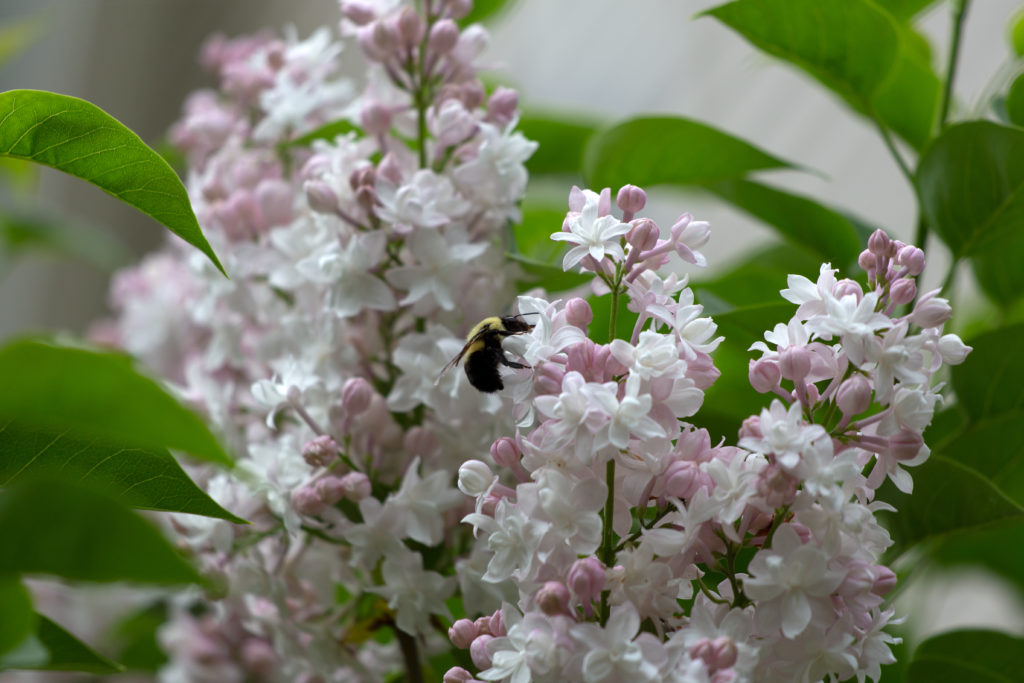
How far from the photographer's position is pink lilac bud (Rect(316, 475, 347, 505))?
500 mm

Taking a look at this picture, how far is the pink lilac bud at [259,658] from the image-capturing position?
746mm

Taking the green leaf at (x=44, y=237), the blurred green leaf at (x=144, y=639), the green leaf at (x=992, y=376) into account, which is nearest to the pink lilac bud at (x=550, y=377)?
the green leaf at (x=992, y=376)

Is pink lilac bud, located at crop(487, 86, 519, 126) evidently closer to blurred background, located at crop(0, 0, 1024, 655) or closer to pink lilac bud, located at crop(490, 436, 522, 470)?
blurred background, located at crop(0, 0, 1024, 655)

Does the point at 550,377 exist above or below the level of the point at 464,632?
above

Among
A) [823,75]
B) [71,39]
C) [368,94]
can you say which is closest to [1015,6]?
[823,75]

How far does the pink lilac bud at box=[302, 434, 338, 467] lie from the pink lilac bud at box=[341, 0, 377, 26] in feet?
0.82

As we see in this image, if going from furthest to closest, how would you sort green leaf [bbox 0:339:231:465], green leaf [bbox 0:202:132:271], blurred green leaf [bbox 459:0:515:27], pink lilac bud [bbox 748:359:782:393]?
1. green leaf [bbox 0:202:132:271]
2. blurred green leaf [bbox 459:0:515:27]
3. pink lilac bud [bbox 748:359:782:393]
4. green leaf [bbox 0:339:231:465]

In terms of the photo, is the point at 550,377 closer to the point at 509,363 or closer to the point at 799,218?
the point at 509,363

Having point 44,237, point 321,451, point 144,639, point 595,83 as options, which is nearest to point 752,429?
point 321,451

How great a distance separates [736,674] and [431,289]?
0.26 metres

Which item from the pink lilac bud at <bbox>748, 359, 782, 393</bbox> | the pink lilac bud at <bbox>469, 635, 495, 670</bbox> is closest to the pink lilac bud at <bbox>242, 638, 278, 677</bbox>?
the pink lilac bud at <bbox>469, 635, 495, 670</bbox>

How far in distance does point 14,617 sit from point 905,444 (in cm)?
32

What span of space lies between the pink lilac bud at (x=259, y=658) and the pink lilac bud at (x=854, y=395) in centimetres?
52

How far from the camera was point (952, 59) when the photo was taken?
619 mm
